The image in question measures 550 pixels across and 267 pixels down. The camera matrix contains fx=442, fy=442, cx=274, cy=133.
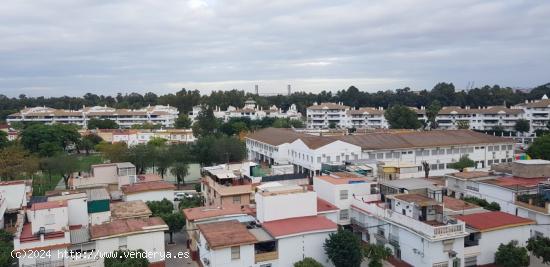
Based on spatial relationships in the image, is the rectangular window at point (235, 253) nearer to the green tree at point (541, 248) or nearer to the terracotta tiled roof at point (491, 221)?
the terracotta tiled roof at point (491, 221)

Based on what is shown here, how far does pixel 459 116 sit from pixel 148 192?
49286 mm

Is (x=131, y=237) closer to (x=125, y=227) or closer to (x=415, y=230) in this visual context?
(x=125, y=227)

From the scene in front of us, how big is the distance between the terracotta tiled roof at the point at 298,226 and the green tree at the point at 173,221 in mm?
4125

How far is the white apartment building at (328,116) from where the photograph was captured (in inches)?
2677

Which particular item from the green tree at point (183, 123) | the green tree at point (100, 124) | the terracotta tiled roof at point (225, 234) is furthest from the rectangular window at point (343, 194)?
the green tree at point (100, 124)

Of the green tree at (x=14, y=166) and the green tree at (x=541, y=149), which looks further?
the green tree at (x=541, y=149)

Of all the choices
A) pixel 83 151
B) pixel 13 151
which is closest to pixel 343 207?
pixel 13 151

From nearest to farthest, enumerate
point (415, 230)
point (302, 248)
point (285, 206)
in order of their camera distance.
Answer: point (415, 230), point (302, 248), point (285, 206)

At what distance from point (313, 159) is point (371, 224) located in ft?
43.2

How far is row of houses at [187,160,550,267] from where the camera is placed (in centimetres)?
1414

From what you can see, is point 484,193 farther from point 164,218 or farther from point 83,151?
point 83,151

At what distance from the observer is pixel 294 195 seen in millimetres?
16141

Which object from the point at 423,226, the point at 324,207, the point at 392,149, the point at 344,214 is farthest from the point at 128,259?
the point at 392,149

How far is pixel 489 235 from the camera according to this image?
49.1 feet
